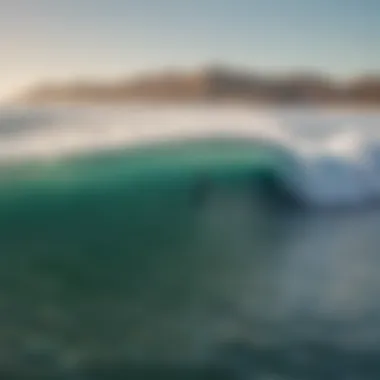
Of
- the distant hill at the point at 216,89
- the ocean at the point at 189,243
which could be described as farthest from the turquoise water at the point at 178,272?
the distant hill at the point at 216,89

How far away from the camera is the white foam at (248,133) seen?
138cm

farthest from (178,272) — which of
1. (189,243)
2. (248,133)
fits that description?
(248,133)

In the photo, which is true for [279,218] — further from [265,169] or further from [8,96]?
[8,96]

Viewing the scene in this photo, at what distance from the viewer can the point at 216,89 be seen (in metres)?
1.39

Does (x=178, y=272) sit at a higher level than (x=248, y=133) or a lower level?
lower

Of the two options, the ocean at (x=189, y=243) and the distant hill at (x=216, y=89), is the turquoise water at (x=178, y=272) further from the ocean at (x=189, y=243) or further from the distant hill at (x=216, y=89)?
the distant hill at (x=216, y=89)

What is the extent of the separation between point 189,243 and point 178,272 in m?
0.09

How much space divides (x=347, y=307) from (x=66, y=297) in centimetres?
61

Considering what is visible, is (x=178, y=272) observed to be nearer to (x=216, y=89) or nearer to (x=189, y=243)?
(x=189, y=243)

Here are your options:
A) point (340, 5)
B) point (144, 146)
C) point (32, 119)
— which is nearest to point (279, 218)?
point (144, 146)

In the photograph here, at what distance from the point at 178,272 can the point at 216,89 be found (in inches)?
17.1

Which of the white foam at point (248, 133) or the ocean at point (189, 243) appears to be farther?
the white foam at point (248, 133)

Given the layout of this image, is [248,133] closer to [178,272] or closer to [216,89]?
[216,89]

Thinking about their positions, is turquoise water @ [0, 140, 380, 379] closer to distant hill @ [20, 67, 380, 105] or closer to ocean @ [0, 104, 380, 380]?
ocean @ [0, 104, 380, 380]
